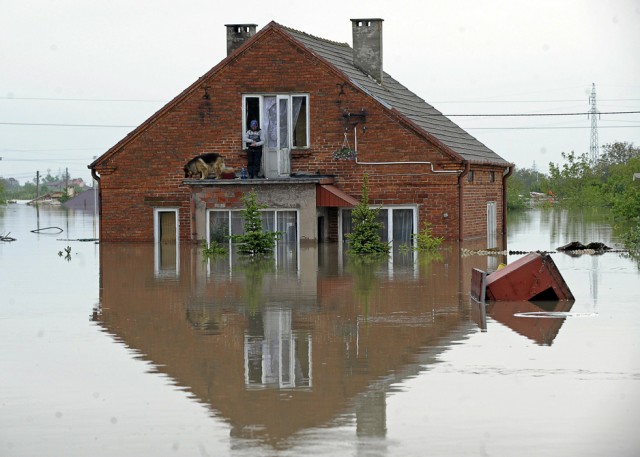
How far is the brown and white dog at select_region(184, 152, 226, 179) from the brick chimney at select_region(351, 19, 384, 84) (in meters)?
7.02

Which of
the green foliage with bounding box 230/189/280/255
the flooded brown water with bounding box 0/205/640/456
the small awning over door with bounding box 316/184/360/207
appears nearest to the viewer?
the flooded brown water with bounding box 0/205/640/456

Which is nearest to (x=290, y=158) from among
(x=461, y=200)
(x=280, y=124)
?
(x=280, y=124)

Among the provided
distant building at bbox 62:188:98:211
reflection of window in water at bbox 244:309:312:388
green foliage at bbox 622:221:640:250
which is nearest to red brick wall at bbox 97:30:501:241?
green foliage at bbox 622:221:640:250

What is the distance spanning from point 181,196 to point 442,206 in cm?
835

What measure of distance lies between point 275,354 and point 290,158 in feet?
82.3

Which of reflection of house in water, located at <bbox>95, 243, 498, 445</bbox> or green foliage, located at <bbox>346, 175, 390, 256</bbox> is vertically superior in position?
green foliage, located at <bbox>346, 175, 390, 256</bbox>

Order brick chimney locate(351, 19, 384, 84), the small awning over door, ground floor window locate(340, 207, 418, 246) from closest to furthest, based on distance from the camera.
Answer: the small awning over door
ground floor window locate(340, 207, 418, 246)
brick chimney locate(351, 19, 384, 84)

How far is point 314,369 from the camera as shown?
13.7 meters

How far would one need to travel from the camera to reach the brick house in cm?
3897

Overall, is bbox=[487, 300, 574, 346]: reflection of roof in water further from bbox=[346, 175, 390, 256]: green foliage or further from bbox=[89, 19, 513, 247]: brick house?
bbox=[89, 19, 513, 247]: brick house

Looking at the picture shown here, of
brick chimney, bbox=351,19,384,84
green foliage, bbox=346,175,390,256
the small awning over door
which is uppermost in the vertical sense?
brick chimney, bbox=351,19,384,84

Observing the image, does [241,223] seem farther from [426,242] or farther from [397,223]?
[426,242]

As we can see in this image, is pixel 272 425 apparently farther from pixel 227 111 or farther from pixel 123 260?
pixel 227 111

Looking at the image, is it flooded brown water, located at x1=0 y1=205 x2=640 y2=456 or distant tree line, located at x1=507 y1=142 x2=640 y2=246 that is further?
distant tree line, located at x1=507 y1=142 x2=640 y2=246
